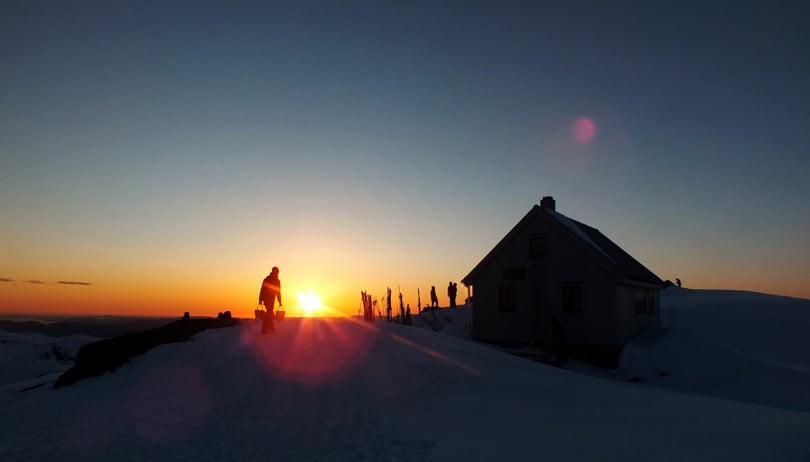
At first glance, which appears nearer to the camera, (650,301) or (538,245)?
(538,245)

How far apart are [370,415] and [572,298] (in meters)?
19.1

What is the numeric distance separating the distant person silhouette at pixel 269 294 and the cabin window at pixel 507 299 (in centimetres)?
1306

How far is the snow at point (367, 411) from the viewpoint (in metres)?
8.84

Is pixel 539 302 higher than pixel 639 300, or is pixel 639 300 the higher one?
pixel 639 300

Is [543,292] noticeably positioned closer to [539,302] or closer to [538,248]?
[539,302]

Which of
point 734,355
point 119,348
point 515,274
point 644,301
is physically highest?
point 515,274

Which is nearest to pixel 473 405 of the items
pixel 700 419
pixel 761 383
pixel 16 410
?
pixel 700 419

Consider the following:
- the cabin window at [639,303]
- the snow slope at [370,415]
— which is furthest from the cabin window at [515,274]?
the snow slope at [370,415]

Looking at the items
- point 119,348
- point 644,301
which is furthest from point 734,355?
point 119,348

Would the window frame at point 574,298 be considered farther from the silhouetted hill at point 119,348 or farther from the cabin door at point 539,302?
the silhouetted hill at point 119,348

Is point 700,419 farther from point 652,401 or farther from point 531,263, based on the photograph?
point 531,263

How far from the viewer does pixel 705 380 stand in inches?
914

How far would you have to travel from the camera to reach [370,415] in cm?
1138

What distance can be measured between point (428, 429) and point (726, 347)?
22.4 m
